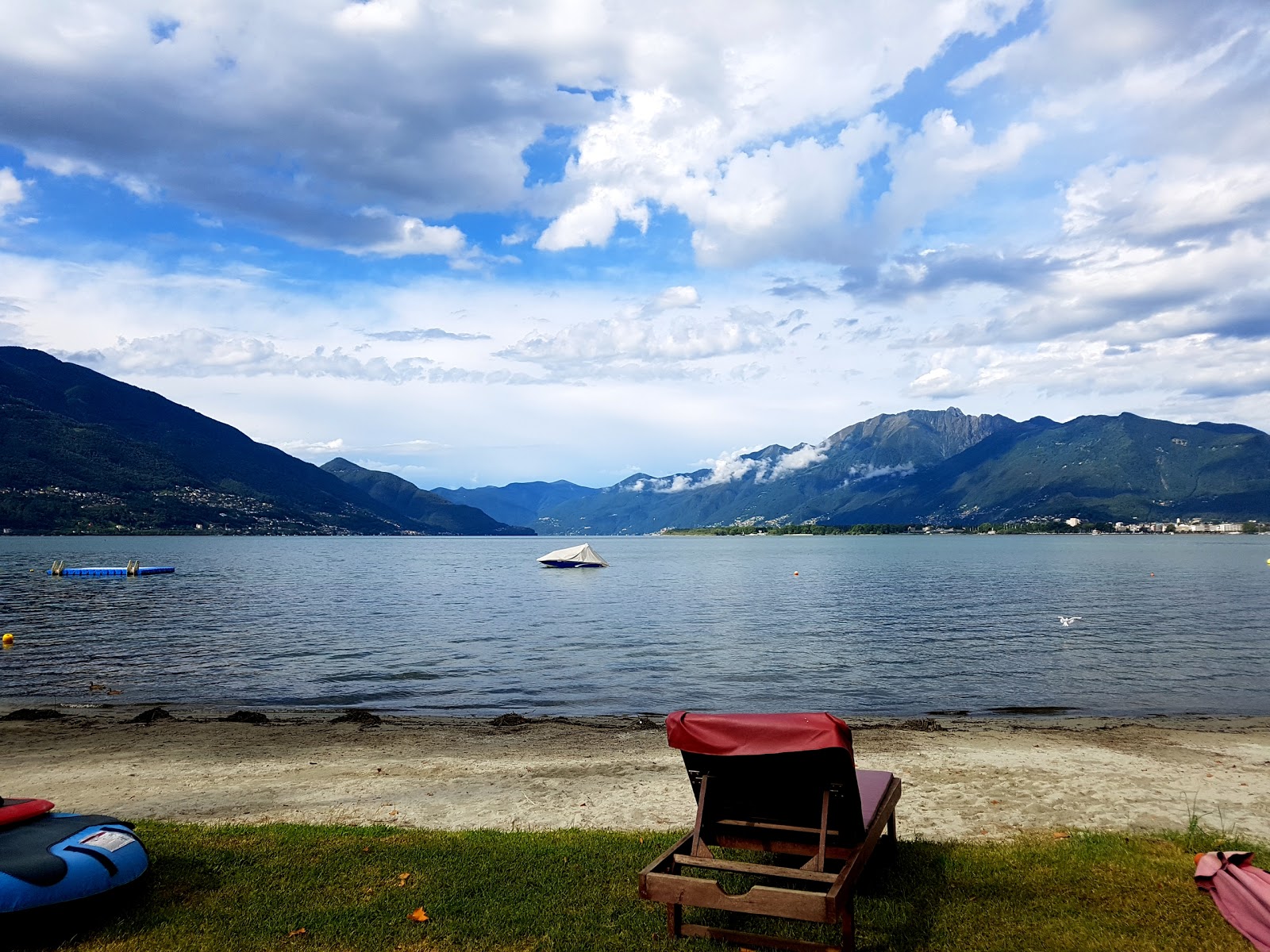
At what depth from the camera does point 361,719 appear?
22.0 metres

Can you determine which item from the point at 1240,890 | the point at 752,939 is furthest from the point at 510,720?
the point at 1240,890

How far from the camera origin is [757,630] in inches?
1732

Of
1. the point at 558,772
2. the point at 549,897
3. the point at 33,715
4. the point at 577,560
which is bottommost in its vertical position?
the point at 577,560

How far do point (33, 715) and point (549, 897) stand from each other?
21236 mm

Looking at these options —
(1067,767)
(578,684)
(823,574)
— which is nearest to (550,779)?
(1067,767)

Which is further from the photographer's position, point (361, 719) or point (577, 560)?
point (577, 560)

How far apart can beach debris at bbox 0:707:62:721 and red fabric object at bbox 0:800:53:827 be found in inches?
632

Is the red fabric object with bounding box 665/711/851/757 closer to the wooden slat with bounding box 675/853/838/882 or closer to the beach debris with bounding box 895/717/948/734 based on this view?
the wooden slat with bounding box 675/853/838/882

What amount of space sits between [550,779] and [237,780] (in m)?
5.66

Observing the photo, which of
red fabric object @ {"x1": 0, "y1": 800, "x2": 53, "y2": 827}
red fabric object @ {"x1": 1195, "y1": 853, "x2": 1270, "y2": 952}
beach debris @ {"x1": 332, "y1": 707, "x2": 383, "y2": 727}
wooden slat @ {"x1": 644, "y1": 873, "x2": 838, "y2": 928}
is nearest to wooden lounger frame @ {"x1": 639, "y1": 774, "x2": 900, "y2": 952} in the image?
wooden slat @ {"x1": 644, "y1": 873, "x2": 838, "y2": 928}

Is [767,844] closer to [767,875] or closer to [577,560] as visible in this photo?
[767,875]

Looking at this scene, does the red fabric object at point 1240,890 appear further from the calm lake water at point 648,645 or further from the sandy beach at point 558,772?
the calm lake water at point 648,645

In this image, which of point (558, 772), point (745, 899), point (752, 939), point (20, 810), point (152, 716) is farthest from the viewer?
point (152, 716)

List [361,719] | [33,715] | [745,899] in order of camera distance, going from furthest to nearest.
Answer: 1. [33,715]
2. [361,719]
3. [745,899]
